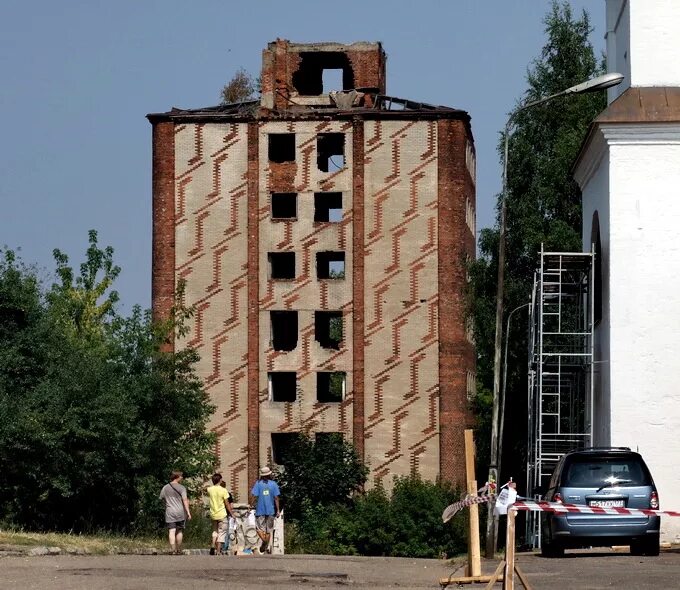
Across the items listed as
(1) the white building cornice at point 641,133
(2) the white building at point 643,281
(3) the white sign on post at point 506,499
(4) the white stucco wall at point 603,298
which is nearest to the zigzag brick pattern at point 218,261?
(4) the white stucco wall at point 603,298

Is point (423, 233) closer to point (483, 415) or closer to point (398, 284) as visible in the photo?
point (398, 284)

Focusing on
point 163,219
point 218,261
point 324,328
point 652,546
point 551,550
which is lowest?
point 551,550

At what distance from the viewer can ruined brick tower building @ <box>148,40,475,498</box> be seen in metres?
68.4

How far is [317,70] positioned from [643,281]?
43.5 meters

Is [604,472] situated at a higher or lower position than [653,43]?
lower

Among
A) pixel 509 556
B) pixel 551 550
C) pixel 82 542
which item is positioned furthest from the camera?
pixel 82 542

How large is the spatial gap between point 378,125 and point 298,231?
568 centimetres

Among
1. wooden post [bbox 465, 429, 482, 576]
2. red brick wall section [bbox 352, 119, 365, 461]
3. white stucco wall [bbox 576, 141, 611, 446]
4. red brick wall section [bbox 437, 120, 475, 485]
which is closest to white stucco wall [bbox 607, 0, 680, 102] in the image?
white stucco wall [bbox 576, 141, 611, 446]

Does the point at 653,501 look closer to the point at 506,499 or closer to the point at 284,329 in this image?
the point at 506,499

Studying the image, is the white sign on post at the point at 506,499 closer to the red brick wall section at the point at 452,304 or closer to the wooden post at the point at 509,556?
the wooden post at the point at 509,556

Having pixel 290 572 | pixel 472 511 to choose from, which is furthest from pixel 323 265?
pixel 472 511

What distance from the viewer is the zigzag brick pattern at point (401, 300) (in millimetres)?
68000

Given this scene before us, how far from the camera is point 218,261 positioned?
69.9 metres

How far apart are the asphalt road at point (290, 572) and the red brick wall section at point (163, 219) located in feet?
150
